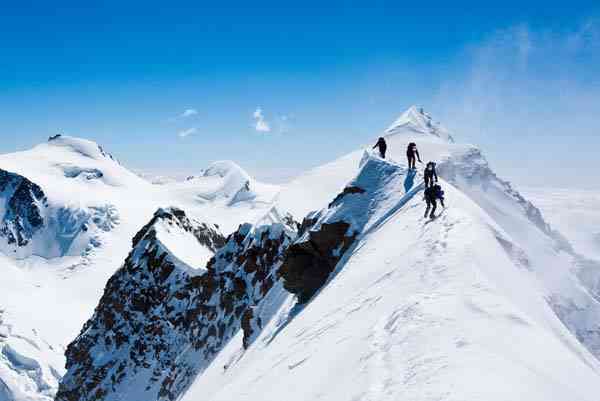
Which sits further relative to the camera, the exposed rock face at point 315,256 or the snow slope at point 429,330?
the exposed rock face at point 315,256

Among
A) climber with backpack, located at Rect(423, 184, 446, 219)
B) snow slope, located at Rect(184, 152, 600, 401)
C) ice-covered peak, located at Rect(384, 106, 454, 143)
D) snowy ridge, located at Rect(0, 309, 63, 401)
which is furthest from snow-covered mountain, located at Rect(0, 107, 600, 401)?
snowy ridge, located at Rect(0, 309, 63, 401)

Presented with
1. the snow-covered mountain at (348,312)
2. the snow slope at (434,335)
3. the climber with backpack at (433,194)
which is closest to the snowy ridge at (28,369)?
the snow-covered mountain at (348,312)

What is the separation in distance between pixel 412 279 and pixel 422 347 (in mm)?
5380

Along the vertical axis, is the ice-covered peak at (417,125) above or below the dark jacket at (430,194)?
above

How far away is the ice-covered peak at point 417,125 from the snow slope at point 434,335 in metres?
131

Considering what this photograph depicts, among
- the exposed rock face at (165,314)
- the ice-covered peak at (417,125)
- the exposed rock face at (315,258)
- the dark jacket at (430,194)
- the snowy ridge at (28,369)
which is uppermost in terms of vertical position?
the ice-covered peak at (417,125)

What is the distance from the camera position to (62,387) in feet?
286

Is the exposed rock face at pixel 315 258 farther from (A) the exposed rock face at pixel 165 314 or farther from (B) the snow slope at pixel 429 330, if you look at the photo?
(A) the exposed rock face at pixel 165 314

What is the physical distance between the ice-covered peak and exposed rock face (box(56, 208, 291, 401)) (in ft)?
266

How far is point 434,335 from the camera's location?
1108 centimetres

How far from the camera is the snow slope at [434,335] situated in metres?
9.30

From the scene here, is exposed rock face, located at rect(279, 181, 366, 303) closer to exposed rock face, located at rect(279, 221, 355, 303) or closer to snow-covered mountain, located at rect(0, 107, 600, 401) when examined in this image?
exposed rock face, located at rect(279, 221, 355, 303)

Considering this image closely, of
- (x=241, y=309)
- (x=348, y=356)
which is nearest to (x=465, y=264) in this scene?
(x=348, y=356)

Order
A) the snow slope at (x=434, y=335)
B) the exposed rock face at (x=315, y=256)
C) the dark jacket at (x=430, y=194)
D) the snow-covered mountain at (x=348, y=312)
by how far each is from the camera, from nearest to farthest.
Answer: the snow slope at (x=434, y=335) < the snow-covered mountain at (x=348, y=312) < the dark jacket at (x=430, y=194) < the exposed rock face at (x=315, y=256)
